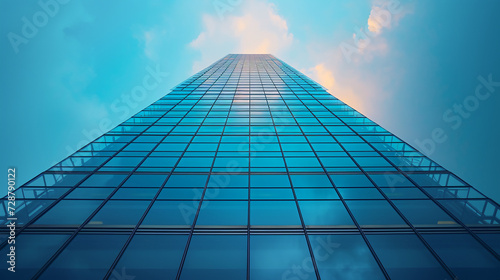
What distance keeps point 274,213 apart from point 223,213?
1.96m

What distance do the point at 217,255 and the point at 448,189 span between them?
33.3ft

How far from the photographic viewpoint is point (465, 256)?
8633mm

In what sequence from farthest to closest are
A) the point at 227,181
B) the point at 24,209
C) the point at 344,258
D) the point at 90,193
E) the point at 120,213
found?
the point at 227,181 < the point at 90,193 < the point at 120,213 < the point at 24,209 < the point at 344,258

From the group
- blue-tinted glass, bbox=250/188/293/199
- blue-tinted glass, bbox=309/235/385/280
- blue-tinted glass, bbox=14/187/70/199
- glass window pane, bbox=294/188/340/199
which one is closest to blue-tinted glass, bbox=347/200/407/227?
glass window pane, bbox=294/188/340/199

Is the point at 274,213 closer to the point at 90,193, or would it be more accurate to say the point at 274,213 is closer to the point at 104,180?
the point at 90,193

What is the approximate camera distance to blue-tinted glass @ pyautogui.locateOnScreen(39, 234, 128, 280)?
7.93 metres

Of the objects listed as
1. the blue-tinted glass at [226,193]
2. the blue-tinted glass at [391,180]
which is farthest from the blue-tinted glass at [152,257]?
the blue-tinted glass at [391,180]

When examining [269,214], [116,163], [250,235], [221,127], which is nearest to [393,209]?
[269,214]

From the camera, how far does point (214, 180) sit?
41.8ft

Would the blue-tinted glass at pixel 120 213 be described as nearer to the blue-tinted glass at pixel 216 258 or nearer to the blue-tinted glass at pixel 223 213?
the blue-tinted glass at pixel 223 213

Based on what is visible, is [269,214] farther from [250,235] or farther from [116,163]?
[116,163]

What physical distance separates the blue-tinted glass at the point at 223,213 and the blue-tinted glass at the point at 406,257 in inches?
180

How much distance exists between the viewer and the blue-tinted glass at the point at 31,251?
7.91 meters

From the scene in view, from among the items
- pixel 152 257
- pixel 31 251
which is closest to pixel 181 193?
pixel 152 257
